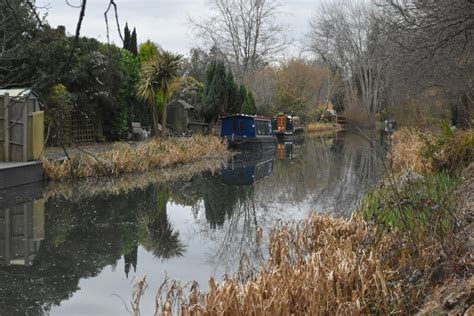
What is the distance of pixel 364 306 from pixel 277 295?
27.9 inches

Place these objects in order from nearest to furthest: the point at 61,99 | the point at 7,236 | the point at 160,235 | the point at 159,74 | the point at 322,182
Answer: the point at 7,236 → the point at 160,235 → the point at 322,182 → the point at 61,99 → the point at 159,74

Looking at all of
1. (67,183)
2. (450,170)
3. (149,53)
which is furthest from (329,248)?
(149,53)

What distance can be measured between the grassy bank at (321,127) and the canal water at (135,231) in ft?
107

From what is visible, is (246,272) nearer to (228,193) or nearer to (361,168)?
(228,193)

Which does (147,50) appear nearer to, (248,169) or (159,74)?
(159,74)

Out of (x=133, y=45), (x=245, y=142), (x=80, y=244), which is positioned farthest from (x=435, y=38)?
(x=133, y=45)

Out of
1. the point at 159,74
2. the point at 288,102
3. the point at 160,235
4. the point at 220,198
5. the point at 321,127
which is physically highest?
the point at 288,102

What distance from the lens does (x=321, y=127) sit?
52.9m

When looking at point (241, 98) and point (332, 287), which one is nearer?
point (332, 287)

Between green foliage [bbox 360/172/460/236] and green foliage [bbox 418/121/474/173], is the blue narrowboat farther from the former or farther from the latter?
green foliage [bbox 360/172/460/236]

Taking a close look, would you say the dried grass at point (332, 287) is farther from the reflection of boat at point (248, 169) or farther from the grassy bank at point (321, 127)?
the grassy bank at point (321, 127)

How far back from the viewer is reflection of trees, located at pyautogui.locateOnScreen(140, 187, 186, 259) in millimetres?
8617

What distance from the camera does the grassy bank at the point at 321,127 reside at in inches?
2010

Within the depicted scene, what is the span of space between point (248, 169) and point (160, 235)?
36.9ft
